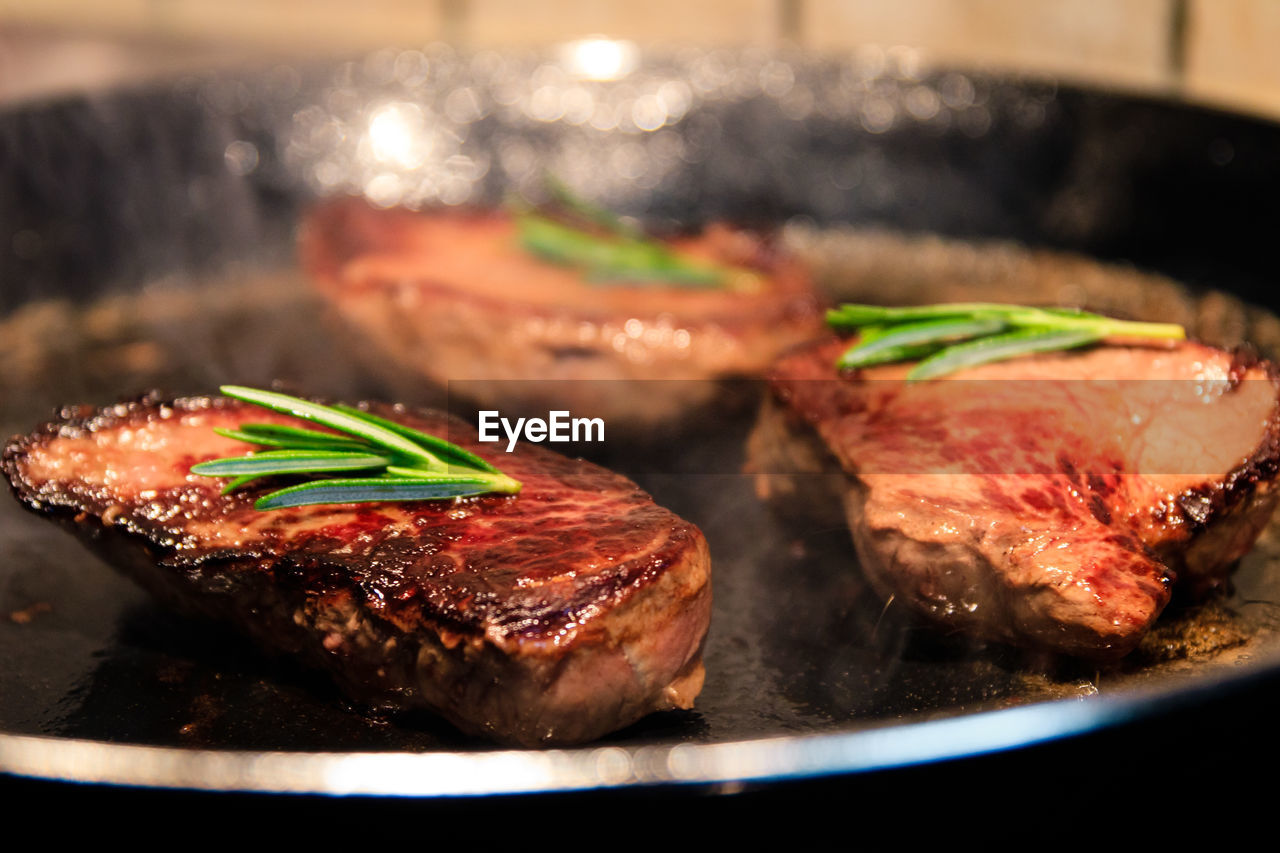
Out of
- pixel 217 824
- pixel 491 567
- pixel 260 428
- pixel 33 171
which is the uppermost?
pixel 33 171

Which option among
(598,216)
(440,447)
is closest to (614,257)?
(598,216)

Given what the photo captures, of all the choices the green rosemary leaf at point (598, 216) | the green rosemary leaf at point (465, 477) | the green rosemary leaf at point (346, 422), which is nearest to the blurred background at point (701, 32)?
the green rosemary leaf at point (598, 216)

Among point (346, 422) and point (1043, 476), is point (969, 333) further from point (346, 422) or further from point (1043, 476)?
point (346, 422)

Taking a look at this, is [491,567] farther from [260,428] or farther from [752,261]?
[752,261]

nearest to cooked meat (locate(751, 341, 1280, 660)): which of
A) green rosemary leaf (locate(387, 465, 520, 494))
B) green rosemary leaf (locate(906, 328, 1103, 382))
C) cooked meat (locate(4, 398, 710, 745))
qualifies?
green rosemary leaf (locate(906, 328, 1103, 382))

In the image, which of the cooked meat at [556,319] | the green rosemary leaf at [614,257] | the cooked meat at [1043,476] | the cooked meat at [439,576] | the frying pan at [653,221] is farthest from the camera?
the green rosemary leaf at [614,257]

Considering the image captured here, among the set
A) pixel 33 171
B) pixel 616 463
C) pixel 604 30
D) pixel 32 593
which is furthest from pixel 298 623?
pixel 604 30

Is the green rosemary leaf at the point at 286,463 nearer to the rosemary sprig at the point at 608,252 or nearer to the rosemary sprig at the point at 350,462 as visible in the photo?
the rosemary sprig at the point at 350,462
